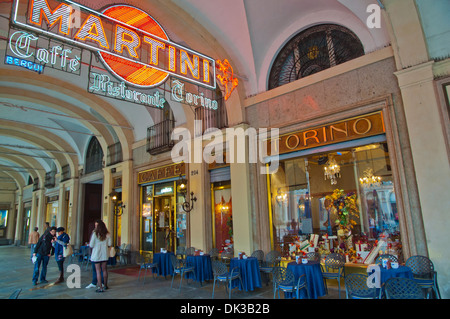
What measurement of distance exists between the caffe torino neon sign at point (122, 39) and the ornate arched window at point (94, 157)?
1026cm

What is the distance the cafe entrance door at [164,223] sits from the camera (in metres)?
10.6

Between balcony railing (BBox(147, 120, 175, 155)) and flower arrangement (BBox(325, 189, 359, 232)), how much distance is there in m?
5.72

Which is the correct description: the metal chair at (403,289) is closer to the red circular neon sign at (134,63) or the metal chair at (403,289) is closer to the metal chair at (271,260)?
the metal chair at (271,260)

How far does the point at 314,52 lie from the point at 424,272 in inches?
211

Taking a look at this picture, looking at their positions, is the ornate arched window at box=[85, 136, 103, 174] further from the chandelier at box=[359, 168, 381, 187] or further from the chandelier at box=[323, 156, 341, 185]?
the chandelier at box=[359, 168, 381, 187]

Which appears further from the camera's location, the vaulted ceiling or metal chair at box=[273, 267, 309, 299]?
the vaulted ceiling

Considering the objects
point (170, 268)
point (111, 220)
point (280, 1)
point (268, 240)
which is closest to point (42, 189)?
point (111, 220)

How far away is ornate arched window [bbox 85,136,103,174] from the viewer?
50.5 ft

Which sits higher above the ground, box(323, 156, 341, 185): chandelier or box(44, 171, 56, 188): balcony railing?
box(44, 171, 56, 188): balcony railing

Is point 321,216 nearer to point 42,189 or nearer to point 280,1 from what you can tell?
point 280,1

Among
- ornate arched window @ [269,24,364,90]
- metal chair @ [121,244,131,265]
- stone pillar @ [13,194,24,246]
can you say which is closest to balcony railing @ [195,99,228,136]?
ornate arched window @ [269,24,364,90]

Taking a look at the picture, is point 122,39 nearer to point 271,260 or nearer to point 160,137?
point 271,260

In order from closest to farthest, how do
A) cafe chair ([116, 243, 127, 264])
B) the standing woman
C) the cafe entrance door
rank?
the standing woman
the cafe entrance door
cafe chair ([116, 243, 127, 264])
